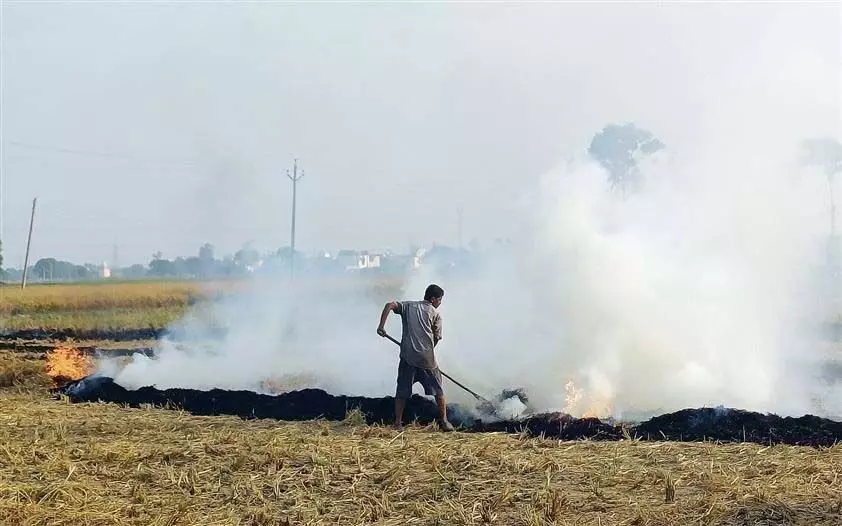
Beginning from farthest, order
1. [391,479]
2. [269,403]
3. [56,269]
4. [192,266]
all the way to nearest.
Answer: [56,269] < [192,266] < [269,403] < [391,479]

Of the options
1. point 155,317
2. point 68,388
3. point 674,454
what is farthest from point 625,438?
point 155,317

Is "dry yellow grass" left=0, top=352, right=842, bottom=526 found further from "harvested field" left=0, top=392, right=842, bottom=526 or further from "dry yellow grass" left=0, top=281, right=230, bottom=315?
"dry yellow grass" left=0, top=281, right=230, bottom=315

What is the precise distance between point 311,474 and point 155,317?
25098 mm

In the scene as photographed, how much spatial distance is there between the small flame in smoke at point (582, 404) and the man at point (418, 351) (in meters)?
2.32

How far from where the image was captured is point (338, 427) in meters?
10.9

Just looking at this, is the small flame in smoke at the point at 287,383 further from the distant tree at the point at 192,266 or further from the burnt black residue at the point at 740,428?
the distant tree at the point at 192,266

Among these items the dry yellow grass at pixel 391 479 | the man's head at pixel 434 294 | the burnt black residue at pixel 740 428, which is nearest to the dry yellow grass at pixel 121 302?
the man's head at pixel 434 294

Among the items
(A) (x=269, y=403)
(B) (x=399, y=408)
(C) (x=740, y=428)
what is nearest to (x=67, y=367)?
(A) (x=269, y=403)

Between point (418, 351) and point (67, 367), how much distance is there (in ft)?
29.4

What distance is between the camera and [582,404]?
12.6 meters

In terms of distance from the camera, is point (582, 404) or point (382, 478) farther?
point (582, 404)

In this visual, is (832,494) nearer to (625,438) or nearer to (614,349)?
(625,438)

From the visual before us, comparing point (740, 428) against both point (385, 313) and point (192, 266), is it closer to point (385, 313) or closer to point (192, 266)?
point (385, 313)

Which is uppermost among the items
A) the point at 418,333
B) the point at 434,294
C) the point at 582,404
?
the point at 434,294
